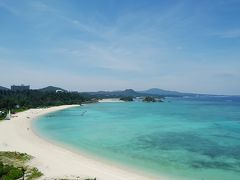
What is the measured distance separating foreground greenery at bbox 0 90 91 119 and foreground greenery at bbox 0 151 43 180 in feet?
138

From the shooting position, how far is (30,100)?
117 m

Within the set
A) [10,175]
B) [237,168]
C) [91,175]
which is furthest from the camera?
[237,168]

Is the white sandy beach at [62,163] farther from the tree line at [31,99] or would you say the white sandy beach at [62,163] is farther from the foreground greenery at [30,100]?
the tree line at [31,99]

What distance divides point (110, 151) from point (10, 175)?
15.7 meters

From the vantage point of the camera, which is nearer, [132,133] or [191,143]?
[191,143]

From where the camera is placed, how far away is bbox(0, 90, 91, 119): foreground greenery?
294 feet

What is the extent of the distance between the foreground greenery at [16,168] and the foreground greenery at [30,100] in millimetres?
42192

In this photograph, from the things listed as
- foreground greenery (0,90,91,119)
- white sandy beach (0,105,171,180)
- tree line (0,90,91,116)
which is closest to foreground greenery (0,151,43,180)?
white sandy beach (0,105,171,180)

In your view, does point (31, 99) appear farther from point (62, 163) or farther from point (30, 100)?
point (62, 163)

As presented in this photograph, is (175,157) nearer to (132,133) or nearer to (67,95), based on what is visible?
(132,133)

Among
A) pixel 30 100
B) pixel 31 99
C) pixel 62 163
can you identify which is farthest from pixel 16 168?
pixel 31 99

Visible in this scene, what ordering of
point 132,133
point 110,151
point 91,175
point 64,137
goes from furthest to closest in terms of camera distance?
point 132,133
point 64,137
point 110,151
point 91,175

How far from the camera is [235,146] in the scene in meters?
38.0

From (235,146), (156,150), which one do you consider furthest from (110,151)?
(235,146)
